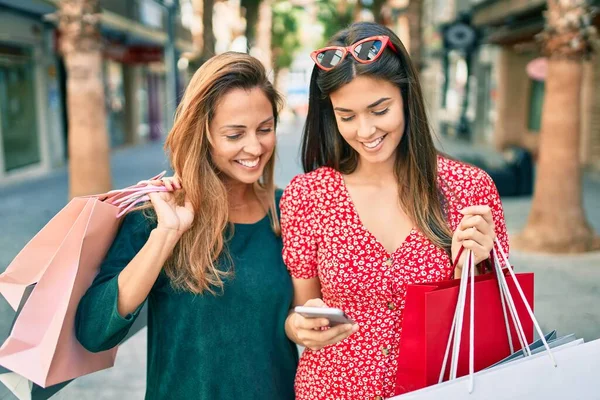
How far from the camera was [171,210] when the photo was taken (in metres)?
1.82

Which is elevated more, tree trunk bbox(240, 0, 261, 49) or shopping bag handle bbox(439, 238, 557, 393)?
tree trunk bbox(240, 0, 261, 49)

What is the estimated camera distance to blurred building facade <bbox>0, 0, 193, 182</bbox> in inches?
522

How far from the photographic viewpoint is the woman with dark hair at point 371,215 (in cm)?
175

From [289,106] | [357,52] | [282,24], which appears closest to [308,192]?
[357,52]

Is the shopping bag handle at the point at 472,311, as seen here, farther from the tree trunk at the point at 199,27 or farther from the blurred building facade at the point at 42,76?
the tree trunk at the point at 199,27

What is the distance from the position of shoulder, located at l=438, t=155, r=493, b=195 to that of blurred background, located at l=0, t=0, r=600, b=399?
0.49 meters

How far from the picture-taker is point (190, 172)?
1928 mm

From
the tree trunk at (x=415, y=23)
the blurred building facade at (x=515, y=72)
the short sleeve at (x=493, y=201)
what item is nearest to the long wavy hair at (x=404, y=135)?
the short sleeve at (x=493, y=201)

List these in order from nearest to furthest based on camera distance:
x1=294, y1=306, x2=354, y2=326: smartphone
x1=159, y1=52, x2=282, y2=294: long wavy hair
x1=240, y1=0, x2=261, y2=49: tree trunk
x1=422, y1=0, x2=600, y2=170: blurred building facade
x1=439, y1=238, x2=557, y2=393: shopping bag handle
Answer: x1=294, y1=306, x2=354, y2=326: smartphone, x1=439, y1=238, x2=557, y2=393: shopping bag handle, x1=159, y1=52, x2=282, y2=294: long wavy hair, x1=422, y1=0, x2=600, y2=170: blurred building facade, x1=240, y1=0, x2=261, y2=49: tree trunk

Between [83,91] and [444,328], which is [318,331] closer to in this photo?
[444,328]

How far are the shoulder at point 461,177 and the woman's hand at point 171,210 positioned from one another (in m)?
0.74

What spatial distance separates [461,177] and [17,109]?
45.8 ft

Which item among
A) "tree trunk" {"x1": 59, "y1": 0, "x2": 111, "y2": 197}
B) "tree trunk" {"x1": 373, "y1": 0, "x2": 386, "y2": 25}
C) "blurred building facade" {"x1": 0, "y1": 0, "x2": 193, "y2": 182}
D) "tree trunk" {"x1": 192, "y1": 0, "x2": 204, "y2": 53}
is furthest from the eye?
"tree trunk" {"x1": 373, "y1": 0, "x2": 386, "y2": 25}

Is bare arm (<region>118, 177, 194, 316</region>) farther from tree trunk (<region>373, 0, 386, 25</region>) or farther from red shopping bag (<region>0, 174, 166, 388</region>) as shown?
tree trunk (<region>373, 0, 386, 25</region>)
